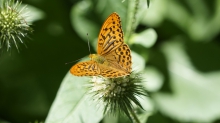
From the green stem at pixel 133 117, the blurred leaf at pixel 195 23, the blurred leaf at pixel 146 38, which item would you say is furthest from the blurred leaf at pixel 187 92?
the green stem at pixel 133 117

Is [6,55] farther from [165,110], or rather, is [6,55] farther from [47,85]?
[165,110]

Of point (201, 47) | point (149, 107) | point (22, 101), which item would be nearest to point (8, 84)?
point (22, 101)

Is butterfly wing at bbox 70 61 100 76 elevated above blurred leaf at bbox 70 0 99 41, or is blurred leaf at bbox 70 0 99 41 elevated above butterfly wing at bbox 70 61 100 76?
blurred leaf at bbox 70 0 99 41

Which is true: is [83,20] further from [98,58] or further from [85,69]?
[85,69]

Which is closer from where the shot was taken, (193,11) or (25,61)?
(25,61)

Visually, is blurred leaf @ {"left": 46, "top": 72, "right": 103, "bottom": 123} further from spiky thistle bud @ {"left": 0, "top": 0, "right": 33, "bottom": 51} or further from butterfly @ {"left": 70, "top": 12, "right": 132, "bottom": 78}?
spiky thistle bud @ {"left": 0, "top": 0, "right": 33, "bottom": 51}

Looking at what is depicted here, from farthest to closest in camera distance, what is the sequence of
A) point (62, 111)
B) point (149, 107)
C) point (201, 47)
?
1. point (201, 47)
2. point (149, 107)
3. point (62, 111)

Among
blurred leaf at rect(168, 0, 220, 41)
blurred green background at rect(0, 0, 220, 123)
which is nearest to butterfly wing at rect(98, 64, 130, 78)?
blurred green background at rect(0, 0, 220, 123)
